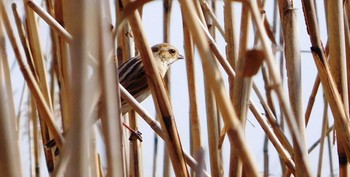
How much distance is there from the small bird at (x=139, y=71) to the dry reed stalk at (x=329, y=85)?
0.87 metres

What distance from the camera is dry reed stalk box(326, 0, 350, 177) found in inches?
56.9

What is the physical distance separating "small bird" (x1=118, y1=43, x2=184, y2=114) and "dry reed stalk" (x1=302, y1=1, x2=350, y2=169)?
2.86 feet

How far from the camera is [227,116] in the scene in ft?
2.77

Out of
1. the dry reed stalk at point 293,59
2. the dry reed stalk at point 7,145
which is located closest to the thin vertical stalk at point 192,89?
Result: the dry reed stalk at point 293,59

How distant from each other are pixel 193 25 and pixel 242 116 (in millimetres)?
446

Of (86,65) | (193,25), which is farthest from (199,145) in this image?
(86,65)

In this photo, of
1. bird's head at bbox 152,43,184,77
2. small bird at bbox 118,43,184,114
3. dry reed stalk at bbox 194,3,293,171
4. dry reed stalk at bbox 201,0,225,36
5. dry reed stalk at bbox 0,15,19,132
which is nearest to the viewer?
dry reed stalk at bbox 0,15,19,132

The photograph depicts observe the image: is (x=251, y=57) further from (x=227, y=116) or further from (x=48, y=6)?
(x=48, y=6)

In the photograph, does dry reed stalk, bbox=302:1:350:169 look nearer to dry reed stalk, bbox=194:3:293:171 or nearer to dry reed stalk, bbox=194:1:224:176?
dry reed stalk, bbox=194:3:293:171

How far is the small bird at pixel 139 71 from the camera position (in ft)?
8.00

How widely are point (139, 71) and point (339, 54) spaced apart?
1160mm

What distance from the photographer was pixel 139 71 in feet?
8.16

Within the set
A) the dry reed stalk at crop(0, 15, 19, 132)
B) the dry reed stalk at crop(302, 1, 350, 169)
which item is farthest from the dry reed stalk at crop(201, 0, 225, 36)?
the dry reed stalk at crop(0, 15, 19, 132)

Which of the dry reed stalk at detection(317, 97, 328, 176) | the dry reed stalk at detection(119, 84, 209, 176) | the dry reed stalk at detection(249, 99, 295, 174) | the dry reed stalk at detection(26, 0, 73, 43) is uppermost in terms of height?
the dry reed stalk at detection(26, 0, 73, 43)
